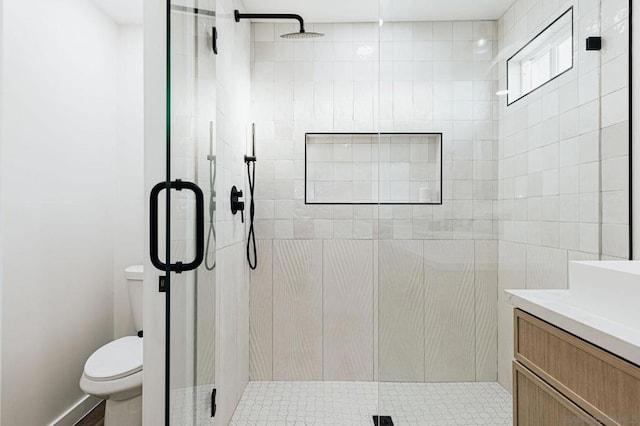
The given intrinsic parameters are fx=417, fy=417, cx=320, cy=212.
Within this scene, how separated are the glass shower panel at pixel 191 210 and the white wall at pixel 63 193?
99 cm

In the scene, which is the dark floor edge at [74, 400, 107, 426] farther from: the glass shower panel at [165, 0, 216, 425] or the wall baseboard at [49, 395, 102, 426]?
the glass shower panel at [165, 0, 216, 425]

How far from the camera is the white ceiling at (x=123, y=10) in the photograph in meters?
2.70

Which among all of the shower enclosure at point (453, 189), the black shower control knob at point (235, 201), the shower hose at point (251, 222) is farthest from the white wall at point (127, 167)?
the shower enclosure at point (453, 189)

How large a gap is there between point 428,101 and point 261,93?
1557 mm

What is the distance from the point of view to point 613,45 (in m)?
1.75

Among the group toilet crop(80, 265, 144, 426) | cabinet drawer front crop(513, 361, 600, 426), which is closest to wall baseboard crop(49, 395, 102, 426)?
toilet crop(80, 265, 144, 426)

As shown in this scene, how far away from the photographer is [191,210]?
1491 mm

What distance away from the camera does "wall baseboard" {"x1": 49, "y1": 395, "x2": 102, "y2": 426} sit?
229cm

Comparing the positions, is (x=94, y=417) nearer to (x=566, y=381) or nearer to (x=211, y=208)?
(x=211, y=208)

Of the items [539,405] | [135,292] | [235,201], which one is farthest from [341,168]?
[539,405]

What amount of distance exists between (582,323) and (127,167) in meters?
2.83

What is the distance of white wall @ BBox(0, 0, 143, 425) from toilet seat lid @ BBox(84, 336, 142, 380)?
30cm

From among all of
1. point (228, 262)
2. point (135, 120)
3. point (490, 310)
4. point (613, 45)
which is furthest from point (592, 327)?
point (135, 120)

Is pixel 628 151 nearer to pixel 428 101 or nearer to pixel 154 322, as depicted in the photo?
pixel 428 101
